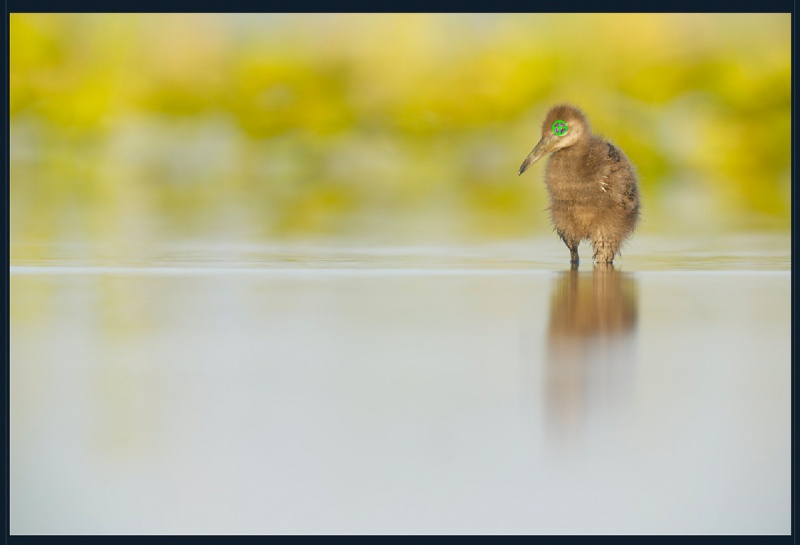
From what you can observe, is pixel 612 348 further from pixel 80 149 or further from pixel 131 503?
pixel 80 149

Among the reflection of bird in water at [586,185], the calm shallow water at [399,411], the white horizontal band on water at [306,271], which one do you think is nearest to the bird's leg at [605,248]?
the reflection of bird in water at [586,185]

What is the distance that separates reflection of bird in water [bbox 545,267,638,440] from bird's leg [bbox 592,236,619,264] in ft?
2.84

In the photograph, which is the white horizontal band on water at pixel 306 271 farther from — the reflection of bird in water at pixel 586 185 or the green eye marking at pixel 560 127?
the green eye marking at pixel 560 127

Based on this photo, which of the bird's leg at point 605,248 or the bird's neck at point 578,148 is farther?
the bird's neck at point 578,148

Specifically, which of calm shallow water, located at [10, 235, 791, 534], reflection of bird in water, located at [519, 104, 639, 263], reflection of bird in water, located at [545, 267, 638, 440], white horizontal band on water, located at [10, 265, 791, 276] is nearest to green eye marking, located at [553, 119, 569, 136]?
reflection of bird in water, located at [519, 104, 639, 263]

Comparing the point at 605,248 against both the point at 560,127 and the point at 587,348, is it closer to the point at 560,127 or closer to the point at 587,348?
the point at 560,127

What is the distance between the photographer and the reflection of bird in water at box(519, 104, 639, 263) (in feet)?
15.5

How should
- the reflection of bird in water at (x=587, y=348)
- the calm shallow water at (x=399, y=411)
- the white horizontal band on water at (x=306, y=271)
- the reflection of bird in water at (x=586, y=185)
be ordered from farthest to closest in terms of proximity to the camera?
the reflection of bird in water at (x=586, y=185) → the white horizontal band on water at (x=306, y=271) → the reflection of bird in water at (x=587, y=348) → the calm shallow water at (x=399, y=411)

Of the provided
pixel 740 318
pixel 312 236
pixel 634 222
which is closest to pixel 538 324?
pixel 740 318

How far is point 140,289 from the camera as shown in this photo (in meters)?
3.71

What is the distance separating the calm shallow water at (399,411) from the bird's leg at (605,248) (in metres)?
1.12

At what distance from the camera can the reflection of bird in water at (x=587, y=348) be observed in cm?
205

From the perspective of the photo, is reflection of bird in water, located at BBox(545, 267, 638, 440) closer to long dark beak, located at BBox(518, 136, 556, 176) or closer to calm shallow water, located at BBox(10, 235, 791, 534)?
calm shallow water, located at BBox(10, 235, 791, 534)

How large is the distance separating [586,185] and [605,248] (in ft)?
0.90
